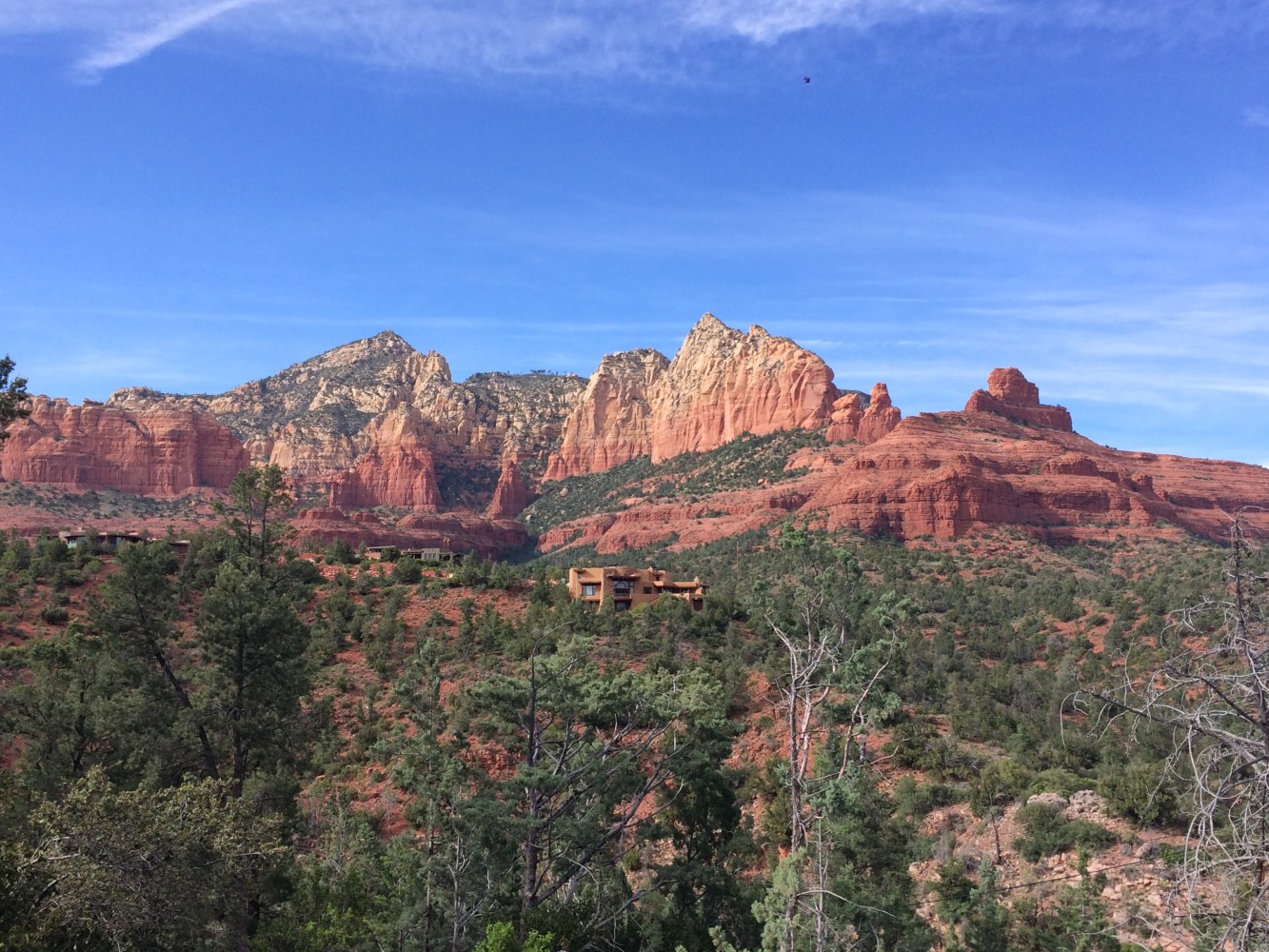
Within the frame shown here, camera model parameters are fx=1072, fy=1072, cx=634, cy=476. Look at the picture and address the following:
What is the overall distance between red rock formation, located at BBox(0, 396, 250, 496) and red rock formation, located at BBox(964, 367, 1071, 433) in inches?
3953

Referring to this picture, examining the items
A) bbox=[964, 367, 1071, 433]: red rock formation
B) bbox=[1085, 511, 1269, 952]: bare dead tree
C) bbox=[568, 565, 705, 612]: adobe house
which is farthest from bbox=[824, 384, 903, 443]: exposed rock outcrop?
bbox=[1085, 511, 1269, 952]: bare dead tree

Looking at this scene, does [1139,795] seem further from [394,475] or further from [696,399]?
[394,475]

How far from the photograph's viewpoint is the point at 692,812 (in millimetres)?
21125

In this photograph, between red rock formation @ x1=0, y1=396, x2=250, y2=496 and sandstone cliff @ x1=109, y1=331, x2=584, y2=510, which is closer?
red rock formation @ x1=0, y1=396, x2=250, y2=496

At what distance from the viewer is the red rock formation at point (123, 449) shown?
13975 cm

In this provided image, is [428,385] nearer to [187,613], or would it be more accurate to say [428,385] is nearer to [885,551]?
[885,551]

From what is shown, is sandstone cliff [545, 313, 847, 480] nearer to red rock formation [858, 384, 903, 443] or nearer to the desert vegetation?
red rock formation [858, 384, 903, 443]

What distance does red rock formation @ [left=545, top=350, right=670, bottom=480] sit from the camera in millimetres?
172750

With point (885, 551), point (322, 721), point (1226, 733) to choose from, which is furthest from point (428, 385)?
point (1226, 733)

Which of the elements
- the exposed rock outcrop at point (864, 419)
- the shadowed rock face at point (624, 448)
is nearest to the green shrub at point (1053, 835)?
the shadowed rock face at point (624, 448)

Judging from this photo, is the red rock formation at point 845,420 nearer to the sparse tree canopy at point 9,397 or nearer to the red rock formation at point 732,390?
the red rock formation at point 732,390

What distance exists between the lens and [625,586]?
196ft

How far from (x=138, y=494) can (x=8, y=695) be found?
132m

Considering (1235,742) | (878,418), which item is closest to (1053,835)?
(1235,742)
